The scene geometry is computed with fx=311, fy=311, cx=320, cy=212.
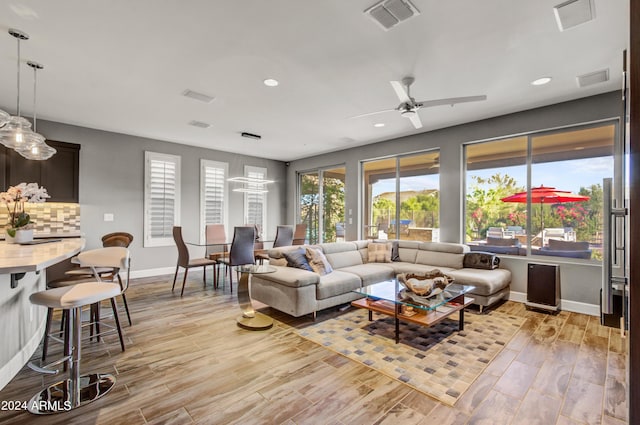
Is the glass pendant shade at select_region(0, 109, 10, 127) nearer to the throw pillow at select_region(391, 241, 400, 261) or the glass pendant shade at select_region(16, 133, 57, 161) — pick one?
the glass pendant shade at select_region(16, 133, 57, 161)

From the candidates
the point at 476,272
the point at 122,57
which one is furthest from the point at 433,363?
the point at 122,57

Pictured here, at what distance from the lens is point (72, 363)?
207cm

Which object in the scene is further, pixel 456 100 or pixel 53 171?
pixel 53 171

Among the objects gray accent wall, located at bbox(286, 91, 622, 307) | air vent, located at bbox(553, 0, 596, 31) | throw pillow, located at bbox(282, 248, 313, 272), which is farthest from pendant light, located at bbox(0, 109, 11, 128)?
gray accent wall, located at bbox(286, 91, 622, 307)

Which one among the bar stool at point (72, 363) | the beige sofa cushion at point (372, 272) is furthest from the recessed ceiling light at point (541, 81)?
the bar stool at point (72, 363)

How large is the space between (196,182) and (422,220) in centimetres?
492

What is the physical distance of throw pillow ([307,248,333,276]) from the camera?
13.8 ft

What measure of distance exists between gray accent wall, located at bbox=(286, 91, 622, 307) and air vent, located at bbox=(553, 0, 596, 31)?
210 centimetres

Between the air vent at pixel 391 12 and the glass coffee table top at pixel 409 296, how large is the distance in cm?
248

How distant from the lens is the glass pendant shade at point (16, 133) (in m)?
3.03

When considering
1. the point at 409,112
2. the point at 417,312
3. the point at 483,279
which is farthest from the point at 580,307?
the point at 409,112

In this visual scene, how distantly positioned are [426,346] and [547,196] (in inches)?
120

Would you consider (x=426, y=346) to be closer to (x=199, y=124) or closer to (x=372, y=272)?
(x=372, y=272)

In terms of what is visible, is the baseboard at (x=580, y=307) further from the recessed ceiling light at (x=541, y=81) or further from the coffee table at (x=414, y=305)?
the recessed ceiling light at (x=541, y=81)
